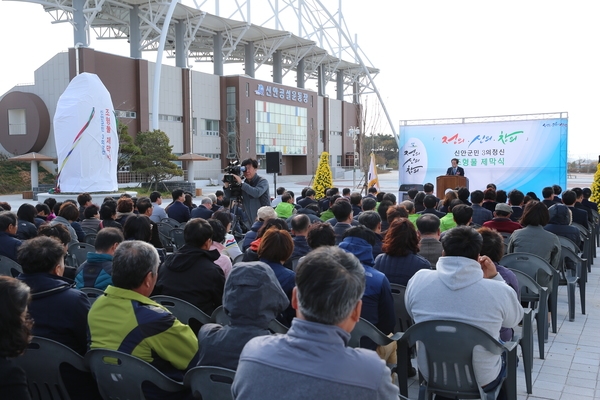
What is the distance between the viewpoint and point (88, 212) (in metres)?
7.84

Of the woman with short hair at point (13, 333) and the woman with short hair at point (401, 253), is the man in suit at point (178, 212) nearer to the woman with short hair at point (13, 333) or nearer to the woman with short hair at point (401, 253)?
the woman with short hair at point (401, 253)

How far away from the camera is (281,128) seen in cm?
4978

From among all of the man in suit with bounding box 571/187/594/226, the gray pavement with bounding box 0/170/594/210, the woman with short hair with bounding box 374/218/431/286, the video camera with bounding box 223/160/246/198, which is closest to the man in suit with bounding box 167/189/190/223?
the video camera with bounding box 223/160/246/198

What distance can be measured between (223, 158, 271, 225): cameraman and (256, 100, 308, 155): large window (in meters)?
38.6

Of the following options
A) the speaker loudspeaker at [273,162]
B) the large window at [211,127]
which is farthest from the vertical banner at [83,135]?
the large window at [211,127]

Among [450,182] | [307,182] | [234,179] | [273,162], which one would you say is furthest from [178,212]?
[307,182]

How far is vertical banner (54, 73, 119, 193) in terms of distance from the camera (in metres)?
17.1

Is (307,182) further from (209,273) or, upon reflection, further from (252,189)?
(209,273)

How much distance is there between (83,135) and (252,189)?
11472 mm

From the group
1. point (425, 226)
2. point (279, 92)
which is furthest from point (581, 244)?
point (279, 92)

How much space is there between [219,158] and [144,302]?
138 feet

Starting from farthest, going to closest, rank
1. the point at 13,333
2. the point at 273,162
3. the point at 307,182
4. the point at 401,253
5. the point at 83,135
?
the point at 307,182 < the point at 83,135 < the point at 273,162 < the point at 401,253 < the point at 13,333

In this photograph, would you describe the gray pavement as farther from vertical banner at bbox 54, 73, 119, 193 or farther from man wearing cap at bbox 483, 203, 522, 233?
man wearing cap at bbox 483, 203, 522, 233

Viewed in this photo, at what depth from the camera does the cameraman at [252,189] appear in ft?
25.8
